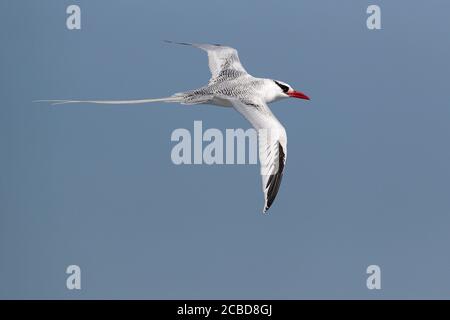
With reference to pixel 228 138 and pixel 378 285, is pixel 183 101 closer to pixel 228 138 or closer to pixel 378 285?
pixel 228 138

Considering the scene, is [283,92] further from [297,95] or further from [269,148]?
[269,148]

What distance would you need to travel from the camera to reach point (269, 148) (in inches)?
295

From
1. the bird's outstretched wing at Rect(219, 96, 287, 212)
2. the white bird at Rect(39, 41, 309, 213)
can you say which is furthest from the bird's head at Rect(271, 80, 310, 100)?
the bird's outstretched wing at Rect(219, 96, 287, 212)

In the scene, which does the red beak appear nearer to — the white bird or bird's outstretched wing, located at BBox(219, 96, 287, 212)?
the white bird

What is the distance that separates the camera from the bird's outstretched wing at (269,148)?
286 inches

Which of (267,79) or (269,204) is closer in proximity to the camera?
(269,204)

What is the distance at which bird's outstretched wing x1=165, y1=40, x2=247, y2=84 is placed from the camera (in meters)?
9.27

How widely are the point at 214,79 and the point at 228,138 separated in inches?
25.4

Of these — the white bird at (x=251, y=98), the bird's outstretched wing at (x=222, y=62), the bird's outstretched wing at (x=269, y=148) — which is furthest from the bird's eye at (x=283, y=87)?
the bird's outstretched wing at (x=269, y=148)

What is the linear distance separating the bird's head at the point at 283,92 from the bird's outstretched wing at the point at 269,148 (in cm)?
106

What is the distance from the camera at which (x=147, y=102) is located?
8273 mm

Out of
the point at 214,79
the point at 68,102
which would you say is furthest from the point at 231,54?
the point at 68,102

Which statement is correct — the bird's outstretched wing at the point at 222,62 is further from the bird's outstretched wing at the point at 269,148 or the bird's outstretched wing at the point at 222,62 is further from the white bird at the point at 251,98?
the bird's outstretched wing at the point at 269,148

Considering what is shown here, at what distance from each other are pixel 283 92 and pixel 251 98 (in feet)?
2.59
